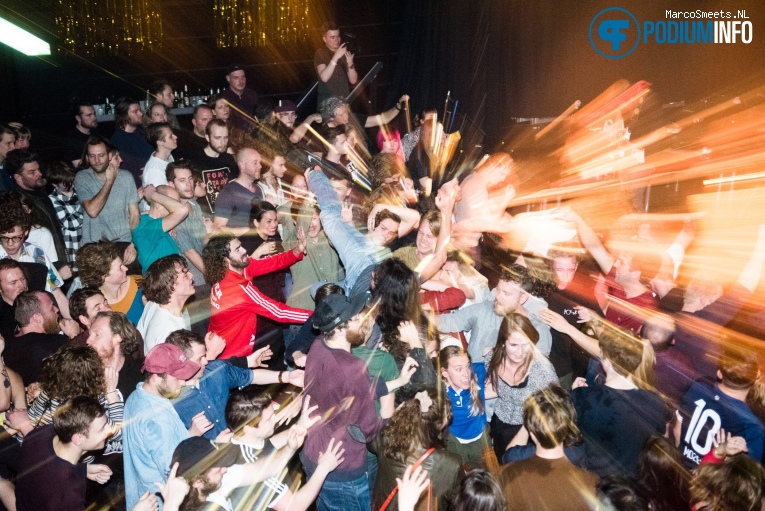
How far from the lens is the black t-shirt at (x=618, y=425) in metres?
2.67

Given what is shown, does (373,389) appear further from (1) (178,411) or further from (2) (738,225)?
(2) (738,225)

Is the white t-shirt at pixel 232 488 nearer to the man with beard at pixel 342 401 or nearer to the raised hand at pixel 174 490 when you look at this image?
the raised hand at pixel 174 490

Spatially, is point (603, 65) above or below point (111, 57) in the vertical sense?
below

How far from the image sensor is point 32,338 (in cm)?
306

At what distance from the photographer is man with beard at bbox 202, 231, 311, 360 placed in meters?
3.39

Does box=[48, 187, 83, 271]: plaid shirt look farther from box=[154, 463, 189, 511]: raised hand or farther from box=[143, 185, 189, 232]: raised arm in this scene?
box=[154, 463, 189, 511]: raised hand

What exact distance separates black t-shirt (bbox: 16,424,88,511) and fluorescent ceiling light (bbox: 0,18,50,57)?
6276 millimetres

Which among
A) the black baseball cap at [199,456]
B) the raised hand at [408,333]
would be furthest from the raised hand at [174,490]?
the raised hand at [408,333]

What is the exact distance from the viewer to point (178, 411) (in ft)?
8.61

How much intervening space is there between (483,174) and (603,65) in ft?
13.8

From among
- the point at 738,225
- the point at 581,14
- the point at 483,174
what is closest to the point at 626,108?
the point at 581,14

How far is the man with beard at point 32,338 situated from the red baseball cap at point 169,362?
83cm

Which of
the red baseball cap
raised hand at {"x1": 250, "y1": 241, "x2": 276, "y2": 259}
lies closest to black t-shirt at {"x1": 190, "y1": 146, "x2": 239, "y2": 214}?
raised hand at {"x1": 250, "y1": 241, "x2": 276, "y2": 259}

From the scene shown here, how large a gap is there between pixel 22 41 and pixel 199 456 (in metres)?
6.71
